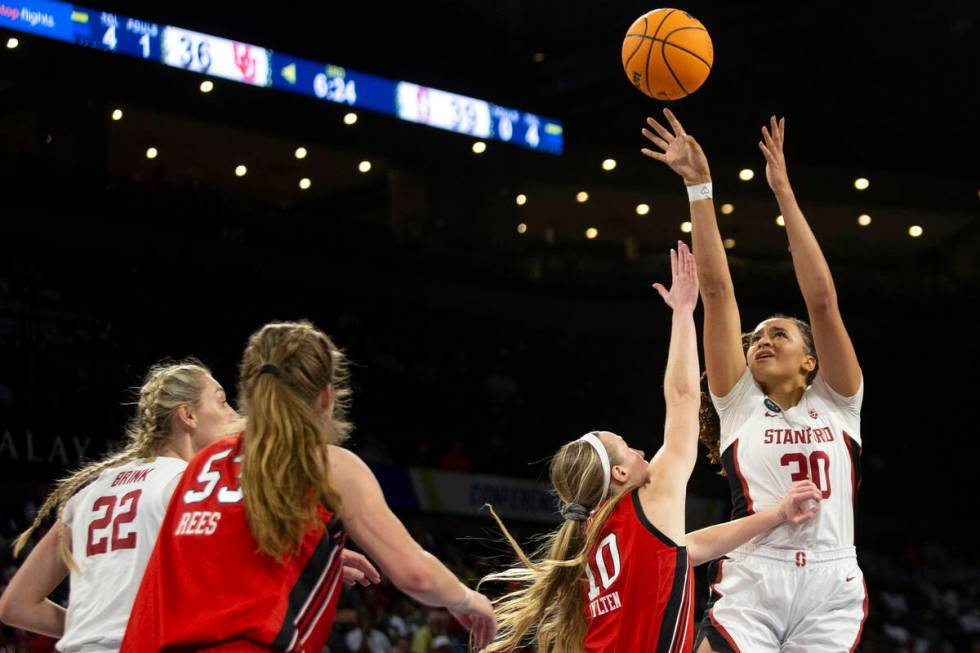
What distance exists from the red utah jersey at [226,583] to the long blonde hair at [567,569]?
4.52ft

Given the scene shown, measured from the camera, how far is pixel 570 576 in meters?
4.50

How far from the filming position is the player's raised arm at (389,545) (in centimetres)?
315

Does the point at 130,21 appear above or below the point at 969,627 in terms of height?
above

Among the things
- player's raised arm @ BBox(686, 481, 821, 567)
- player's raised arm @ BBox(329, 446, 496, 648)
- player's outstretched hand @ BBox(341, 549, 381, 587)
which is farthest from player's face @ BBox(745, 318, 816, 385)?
player's raised arm @ BBox(329, 446, 496, 648)

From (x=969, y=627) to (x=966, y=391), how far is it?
24.2ft

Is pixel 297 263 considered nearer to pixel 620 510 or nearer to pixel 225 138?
pixel 225 138

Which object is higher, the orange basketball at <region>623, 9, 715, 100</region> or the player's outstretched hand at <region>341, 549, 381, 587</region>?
the orange basketball at <region>623, 9, 715, 100</region>

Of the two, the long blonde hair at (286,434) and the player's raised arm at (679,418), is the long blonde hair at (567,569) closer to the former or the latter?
the player's raised arm at (679,418)

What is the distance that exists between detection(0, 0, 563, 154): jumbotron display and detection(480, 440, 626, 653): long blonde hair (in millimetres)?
17647

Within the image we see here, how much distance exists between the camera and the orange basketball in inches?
269

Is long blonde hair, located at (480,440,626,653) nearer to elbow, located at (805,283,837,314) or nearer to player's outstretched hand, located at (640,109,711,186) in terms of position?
elbow, located at (805,283,837,314)

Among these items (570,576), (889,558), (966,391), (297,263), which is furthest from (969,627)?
(570,576)

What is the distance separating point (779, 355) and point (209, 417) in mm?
2345

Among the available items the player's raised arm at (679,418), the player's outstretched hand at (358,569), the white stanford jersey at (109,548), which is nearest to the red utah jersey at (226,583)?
the player's outstretched hand at (358,569)
